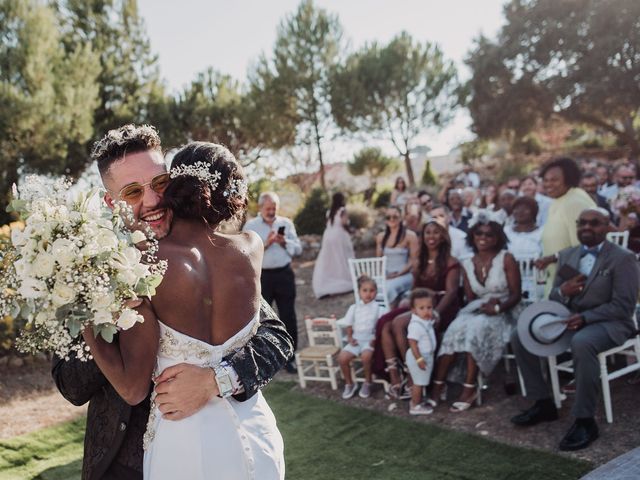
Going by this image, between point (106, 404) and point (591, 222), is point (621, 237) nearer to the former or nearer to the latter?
point (591, 222)

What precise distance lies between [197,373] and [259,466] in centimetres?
38

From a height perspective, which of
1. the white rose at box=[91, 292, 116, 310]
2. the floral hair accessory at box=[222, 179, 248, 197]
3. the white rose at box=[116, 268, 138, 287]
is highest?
the floral hair accessory at box=[222, 179, 248, 197]

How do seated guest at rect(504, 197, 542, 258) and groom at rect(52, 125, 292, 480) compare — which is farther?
seated guest at rect(504, 197, 542, 258)

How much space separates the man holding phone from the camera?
7012 mm

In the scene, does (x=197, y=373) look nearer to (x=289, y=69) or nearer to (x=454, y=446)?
(x=454, y=446)

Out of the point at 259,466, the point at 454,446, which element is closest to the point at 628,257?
the point at 454,446

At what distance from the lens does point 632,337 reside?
478cm

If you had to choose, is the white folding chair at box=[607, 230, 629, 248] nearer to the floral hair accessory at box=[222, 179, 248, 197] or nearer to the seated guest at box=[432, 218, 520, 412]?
the seated guest at box=[432, 218, 520, 412]

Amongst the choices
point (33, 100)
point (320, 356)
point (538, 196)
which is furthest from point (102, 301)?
point (33, 100)

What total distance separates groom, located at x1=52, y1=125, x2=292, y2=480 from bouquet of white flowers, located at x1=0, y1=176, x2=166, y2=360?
271mm

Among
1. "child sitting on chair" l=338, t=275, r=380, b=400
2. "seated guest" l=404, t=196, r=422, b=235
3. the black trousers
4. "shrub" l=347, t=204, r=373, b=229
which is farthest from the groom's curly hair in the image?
"shrub" l=347, t=204, r=373, b=229

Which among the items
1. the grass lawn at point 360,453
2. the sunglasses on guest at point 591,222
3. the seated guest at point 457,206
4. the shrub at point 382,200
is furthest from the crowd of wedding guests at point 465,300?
the shrub at point 382,200

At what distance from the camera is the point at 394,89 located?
26.9 metres

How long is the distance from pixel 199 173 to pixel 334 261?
30.2 ft
